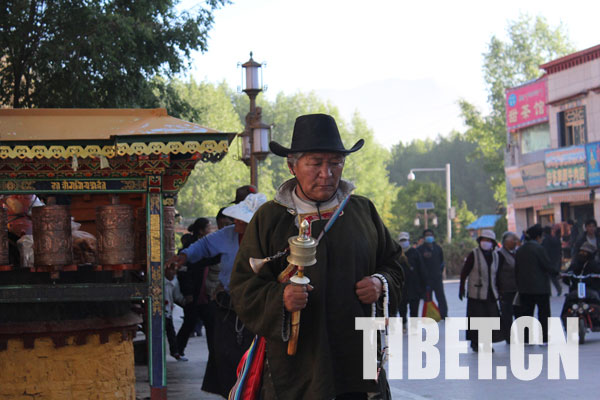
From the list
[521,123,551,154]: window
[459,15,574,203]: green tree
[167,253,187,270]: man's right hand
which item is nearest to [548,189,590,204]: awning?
[521,123,551,154]: window

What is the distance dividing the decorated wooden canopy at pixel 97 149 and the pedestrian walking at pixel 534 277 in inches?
291

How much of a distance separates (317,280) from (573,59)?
33864 millimetres

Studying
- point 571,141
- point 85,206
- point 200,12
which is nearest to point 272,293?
point 85,206

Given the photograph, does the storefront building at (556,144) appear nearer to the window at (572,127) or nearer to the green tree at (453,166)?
the window at (572,127)

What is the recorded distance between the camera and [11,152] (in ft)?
23.3

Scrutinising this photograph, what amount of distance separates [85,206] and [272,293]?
677 centimetres

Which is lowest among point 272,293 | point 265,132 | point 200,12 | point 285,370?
point 285,370

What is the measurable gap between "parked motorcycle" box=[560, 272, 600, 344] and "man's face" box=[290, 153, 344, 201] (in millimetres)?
10469

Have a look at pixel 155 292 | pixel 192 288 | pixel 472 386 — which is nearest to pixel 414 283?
pixel 192 288

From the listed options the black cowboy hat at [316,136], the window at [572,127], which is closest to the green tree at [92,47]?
the black cowboy hat at [316,136]

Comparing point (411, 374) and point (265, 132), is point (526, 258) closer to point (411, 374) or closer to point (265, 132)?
point (411, 374)

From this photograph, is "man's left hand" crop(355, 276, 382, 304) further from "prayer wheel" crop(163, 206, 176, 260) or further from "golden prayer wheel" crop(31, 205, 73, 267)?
"prayer wheel" crop(163, 206, 176, 260)

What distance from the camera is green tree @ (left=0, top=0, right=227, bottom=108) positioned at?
14.8m

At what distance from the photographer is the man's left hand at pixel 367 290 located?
409 centimetres
